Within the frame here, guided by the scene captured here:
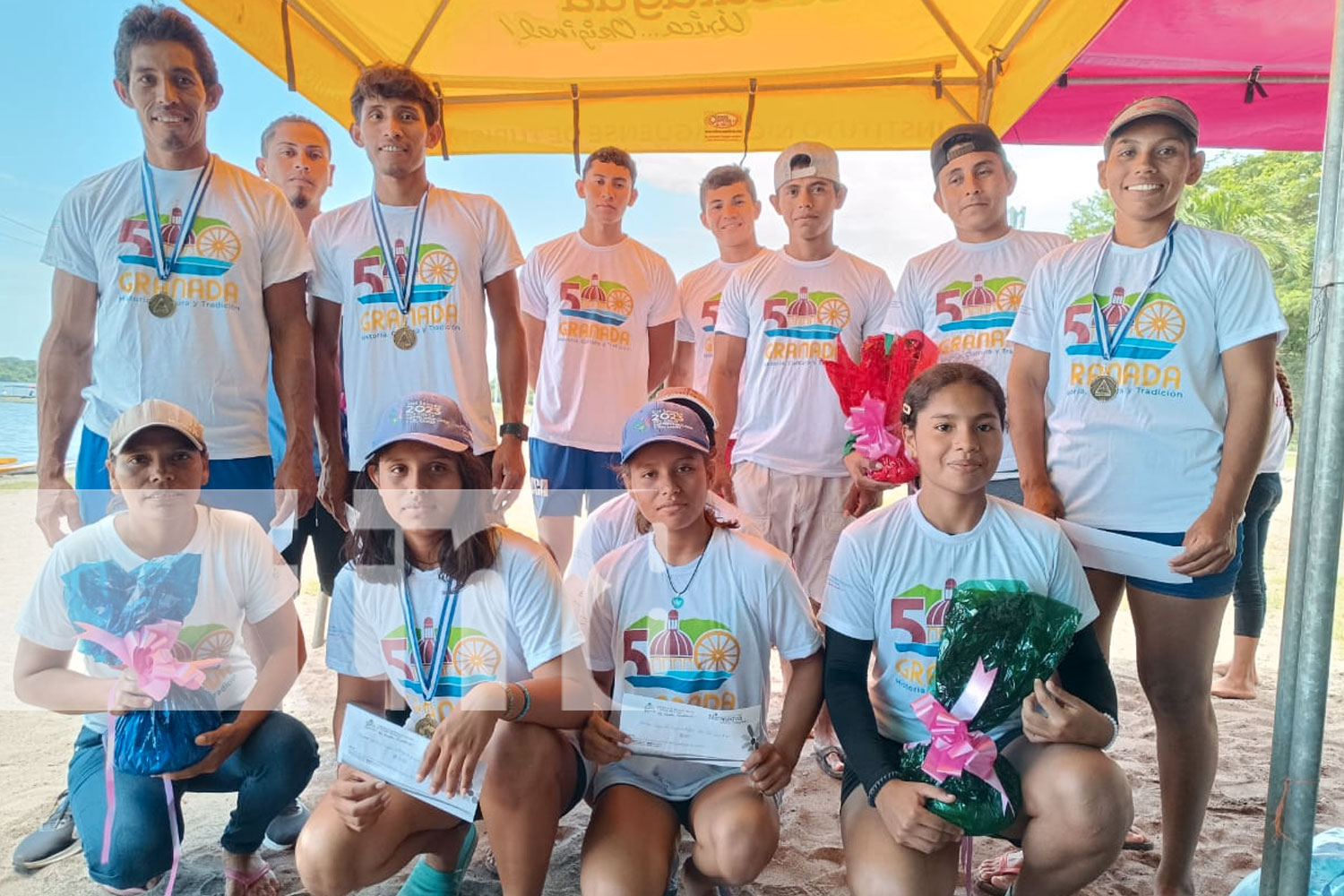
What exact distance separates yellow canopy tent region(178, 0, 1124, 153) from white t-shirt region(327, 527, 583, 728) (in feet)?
7.28

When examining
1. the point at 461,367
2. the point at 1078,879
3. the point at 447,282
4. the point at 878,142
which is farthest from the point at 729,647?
the point at 878,142

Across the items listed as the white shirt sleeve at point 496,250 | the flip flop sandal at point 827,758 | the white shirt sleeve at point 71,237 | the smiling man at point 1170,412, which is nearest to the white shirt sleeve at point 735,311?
the white shirt sleeve at point 496,250

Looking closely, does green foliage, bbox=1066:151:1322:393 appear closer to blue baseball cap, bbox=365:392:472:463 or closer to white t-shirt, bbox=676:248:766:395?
white t-shirt, bbox=676:248:766:395

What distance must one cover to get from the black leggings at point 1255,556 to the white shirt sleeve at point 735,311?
6.53 ft

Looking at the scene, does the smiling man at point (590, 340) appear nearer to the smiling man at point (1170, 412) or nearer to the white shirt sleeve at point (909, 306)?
the white shirt sleeve at point (909, 306)

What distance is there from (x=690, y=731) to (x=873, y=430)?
3.38 feet

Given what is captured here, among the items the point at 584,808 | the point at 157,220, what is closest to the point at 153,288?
the point at 157,220

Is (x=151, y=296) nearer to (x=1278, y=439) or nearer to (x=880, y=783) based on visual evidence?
(x=880, y=783)

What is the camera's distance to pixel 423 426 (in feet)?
6.77

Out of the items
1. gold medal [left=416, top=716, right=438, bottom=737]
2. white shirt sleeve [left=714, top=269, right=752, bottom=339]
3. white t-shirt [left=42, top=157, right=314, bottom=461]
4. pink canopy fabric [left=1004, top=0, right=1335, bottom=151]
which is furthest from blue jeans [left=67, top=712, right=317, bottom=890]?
pink canopy fabric [left=1004, top=0, right=1335, bottom=151]

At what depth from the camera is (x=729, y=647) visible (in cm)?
208

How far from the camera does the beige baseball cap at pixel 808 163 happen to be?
3.29 metres

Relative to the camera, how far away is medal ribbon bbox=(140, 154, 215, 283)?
2.35 meters

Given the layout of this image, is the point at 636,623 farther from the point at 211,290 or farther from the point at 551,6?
the point at 551,6
